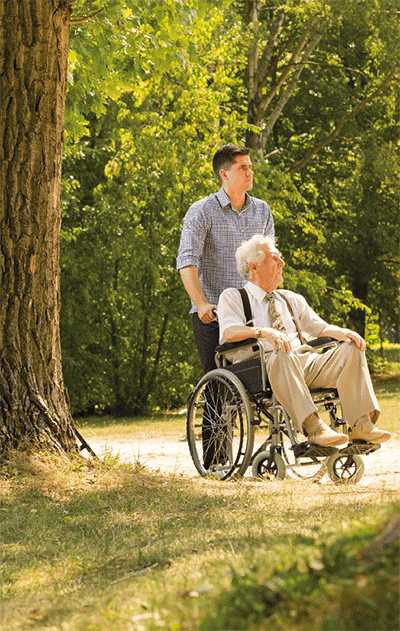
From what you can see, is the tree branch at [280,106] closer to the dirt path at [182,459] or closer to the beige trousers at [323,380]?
the dirt path at [182,459]

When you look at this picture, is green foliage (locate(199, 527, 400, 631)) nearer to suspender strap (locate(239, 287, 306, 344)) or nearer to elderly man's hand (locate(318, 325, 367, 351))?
elderly man's hand (locate(318, 325, 367, 351))

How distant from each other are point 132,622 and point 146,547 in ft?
3.46

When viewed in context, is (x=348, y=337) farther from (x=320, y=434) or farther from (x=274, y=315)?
(x=320, y=434)

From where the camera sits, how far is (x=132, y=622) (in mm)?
2191

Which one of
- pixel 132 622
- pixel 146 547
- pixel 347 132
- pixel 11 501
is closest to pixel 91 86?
pixel 11 501

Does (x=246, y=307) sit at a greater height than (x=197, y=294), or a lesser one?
lesser

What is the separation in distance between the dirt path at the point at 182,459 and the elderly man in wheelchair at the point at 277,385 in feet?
0.86

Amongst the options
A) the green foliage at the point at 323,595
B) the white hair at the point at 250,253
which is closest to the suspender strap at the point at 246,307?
the white hair at the point at 250,253

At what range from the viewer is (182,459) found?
7012mm

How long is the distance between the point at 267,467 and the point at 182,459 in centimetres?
238

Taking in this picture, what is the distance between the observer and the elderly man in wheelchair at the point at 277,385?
4.45 metres

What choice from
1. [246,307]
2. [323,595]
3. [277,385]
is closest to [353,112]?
[246,307]

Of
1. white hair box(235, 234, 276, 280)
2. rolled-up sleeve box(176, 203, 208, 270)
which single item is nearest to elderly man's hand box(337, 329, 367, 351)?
white hair box(235, 234, 276, 280)

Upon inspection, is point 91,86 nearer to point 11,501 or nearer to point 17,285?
point 17,285
